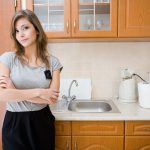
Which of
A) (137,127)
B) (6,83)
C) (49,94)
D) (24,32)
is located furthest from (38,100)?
(137,127)

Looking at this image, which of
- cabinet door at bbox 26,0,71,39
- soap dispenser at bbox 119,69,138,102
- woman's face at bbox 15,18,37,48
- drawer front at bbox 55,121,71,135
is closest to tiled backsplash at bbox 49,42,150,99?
soap dispenser at bbox 119,69,138,102

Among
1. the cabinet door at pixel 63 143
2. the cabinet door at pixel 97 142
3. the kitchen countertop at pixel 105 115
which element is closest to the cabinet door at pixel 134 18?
the kitchen countertop at pixel 105 115

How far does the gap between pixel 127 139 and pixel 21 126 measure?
810 millimetres

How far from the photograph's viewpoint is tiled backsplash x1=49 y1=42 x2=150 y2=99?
2.24 m

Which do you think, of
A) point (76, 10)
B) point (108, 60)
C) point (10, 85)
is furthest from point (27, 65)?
point (108, 60)

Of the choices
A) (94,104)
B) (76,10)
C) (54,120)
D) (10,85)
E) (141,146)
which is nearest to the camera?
(10,85)

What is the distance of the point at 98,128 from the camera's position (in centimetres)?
171

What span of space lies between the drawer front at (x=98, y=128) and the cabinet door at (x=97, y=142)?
0.04 metres

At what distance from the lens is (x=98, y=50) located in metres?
2.25

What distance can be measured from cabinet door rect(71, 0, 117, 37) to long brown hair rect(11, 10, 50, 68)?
440 mm

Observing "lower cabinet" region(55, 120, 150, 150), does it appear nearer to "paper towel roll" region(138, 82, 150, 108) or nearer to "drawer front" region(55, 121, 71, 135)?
"drawer front" region(55, 121, 71, 135)

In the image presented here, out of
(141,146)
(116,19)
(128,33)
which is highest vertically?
(116,19)

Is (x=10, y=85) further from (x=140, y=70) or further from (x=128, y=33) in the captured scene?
(x=140, y=70)

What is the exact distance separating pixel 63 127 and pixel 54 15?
3.05ft
